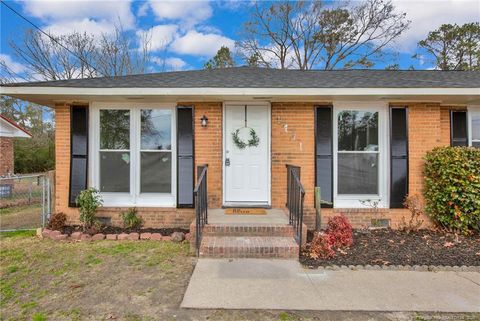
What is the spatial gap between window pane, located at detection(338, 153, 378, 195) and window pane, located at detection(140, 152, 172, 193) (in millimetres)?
3595

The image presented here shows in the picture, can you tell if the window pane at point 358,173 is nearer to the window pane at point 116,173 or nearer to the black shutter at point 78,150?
the window pane at point 116,173

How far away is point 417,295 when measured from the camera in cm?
Answer: 318

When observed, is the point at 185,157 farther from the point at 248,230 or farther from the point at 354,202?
the point at 354,202

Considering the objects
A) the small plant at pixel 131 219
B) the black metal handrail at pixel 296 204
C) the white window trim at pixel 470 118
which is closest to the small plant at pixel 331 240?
the black metal handrail at pixel 296 204

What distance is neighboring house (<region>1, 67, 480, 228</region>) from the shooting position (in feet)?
18.7

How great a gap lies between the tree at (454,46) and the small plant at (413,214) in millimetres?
16092

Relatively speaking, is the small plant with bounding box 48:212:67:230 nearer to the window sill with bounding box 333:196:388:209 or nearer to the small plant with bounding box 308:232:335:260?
the small plant with bounding box 308:232:335:260

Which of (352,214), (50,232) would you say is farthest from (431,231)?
(50,232)

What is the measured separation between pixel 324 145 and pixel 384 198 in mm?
1690

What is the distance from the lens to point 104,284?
3453 millimetres

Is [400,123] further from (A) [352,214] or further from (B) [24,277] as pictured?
(B) [24,277]

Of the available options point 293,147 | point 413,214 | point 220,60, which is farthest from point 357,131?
point 220,60

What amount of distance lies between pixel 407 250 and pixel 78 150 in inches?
246

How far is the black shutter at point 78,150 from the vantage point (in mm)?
5676
